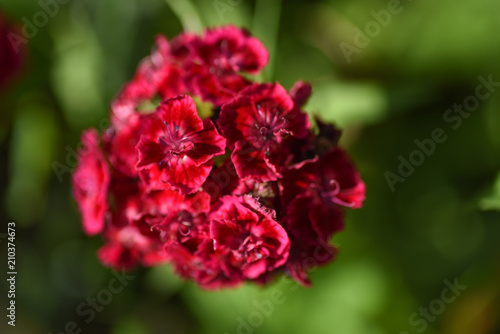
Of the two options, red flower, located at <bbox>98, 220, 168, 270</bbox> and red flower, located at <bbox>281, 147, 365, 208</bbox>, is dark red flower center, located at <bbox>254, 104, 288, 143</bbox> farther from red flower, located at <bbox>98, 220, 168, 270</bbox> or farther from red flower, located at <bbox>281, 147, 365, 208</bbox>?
red flower, located at <bbox>98, 220, 168, 270</bbox>

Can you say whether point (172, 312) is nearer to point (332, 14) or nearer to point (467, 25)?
point (332, 14)

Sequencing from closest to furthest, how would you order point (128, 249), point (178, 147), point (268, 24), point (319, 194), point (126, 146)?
point (178, 147)
point (319, 194)
point (126, 146)
point (128, 249)
point (268, 24)

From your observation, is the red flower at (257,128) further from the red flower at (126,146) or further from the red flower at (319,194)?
the red flower at (126,146)

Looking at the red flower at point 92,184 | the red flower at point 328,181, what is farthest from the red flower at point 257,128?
the red flower at point 92,184

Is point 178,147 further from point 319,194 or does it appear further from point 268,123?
point 319,194

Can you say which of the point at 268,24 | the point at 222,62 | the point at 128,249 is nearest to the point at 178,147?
the point at 222,62

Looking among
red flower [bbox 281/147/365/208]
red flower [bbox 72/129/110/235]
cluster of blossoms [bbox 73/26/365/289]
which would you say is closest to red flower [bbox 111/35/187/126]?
cluster of blossoms [bbox 73/26/365/289]
